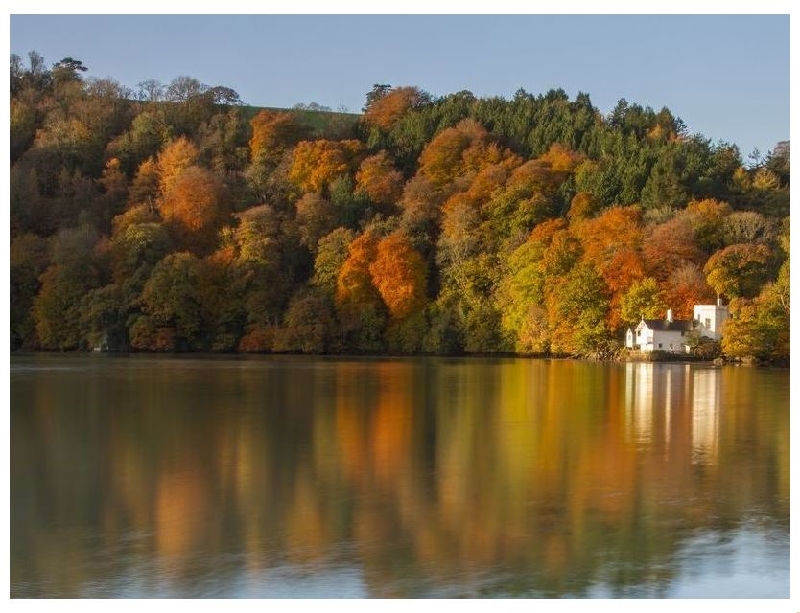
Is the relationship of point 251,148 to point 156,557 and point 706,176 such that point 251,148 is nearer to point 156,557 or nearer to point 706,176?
point 706,176

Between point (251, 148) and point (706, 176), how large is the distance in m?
18.6

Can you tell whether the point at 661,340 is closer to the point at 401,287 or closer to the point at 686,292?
the point at 686,292

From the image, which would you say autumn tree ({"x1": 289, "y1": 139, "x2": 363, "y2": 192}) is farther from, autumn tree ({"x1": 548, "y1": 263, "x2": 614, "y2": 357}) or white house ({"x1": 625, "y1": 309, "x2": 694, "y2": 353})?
white house ({"x1": 625, "y1": 309, "x2": 694, "y2": 353})

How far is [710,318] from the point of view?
33844 millimetres

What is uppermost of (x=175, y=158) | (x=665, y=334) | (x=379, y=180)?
(x=175, y=158)

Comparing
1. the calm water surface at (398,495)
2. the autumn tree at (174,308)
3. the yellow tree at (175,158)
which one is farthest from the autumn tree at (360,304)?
the calm water surface at (398,495)

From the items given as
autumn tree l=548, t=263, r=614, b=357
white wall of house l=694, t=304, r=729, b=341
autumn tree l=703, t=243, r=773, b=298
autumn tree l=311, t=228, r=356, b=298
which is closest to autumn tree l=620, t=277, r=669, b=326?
autumn tree l=548, t=263, r=614, b=357

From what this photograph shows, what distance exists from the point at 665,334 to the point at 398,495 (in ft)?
82.5

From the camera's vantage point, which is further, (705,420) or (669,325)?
(669,325)

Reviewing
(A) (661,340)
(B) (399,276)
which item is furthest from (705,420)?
(B) (399,276)

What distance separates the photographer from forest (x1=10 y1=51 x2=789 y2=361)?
36875 millimetres

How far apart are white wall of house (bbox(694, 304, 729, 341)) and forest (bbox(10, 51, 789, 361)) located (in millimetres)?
531

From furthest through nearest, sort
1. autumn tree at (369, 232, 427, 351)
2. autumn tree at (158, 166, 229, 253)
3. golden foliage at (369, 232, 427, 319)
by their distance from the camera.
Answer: autumn tree at (158, 166, 229, 253)
golden foliage at (369, 232, 427, 319)
autumn tree at (369, 232, 427, 351)

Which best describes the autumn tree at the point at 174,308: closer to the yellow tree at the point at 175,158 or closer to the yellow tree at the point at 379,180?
the yellow tree at the point at 379,180
